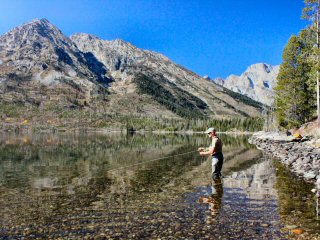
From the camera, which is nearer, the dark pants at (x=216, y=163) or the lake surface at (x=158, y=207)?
the lake surface at (x=158, y=207)

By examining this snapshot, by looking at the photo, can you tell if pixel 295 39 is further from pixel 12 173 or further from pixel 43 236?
pixel 43 236

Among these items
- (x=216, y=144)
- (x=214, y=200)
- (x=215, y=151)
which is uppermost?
(x=216, y=144)

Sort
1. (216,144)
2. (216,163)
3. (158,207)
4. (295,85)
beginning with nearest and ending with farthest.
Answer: (158,207), (216,144), (216,163), (295,85)

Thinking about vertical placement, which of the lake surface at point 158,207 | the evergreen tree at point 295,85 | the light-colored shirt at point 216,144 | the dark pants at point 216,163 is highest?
the evergreen tree at point 295,85

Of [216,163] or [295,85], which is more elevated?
[295,85]

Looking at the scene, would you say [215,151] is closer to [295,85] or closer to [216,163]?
[216,163]

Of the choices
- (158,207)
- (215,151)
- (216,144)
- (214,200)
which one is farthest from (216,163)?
(158,207)

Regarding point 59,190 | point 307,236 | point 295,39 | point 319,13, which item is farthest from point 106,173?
point 295,39

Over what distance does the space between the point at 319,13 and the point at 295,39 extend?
22136 millimetres

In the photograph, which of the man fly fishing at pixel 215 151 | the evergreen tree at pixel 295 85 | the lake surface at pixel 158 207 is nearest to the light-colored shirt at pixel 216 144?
the man fly fishing at pixel 215 151

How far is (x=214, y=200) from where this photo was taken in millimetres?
16750

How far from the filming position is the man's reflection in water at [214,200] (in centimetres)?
1372

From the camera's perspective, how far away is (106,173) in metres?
28.3

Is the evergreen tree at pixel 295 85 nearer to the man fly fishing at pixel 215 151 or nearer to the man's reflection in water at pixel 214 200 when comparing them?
the man fly fishing at pixel 215 151
